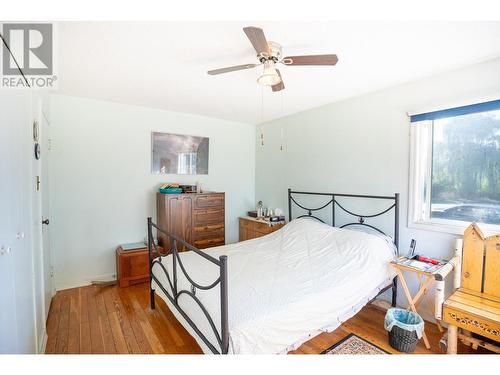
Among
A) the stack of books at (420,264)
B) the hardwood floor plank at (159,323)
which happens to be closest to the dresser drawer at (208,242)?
the hardwood floor plank at (159,323)

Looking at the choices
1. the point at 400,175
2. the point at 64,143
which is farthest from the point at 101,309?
the point at 400,175

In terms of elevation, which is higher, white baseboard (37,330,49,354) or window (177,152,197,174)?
window (177,152,197,174)

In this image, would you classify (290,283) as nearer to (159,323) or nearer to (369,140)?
(159,323)

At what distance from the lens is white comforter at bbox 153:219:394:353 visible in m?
1.53

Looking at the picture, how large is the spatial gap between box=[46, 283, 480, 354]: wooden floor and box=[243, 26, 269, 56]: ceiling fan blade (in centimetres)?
230

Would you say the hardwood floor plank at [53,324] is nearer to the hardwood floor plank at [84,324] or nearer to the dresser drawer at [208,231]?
the hardwood floor plank at [84,324]

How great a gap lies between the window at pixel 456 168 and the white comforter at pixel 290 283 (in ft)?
2.03

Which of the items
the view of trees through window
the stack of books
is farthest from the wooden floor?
the view of trees through window

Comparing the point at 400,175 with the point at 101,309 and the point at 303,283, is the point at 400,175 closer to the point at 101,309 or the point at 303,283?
the point at 303,283

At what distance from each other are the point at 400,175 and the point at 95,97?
381 centimetres

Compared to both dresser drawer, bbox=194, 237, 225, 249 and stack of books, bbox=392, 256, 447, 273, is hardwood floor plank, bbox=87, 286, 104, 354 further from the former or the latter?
stack of books, bbox=392, 256, 447, 273

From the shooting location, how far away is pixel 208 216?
3.77 meters

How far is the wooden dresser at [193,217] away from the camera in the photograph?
341 centimetres

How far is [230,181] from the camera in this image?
443 centimetres
